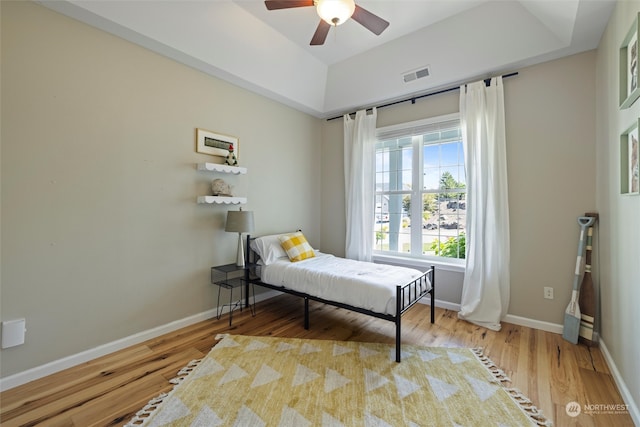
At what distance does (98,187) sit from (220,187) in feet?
3.36

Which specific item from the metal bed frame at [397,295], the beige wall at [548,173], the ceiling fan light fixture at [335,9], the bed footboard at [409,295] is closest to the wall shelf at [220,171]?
the metal bed frame at [397,295]

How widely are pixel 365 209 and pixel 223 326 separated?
2.28 metres

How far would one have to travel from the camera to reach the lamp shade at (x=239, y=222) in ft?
9.50

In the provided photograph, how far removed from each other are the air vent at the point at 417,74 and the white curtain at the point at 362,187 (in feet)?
2.03

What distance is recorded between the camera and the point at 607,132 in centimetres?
221

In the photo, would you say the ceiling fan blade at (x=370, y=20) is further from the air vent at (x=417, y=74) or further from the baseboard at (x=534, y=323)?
the baseboard at (x=534, y=323)

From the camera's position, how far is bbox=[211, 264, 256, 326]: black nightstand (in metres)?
2.95

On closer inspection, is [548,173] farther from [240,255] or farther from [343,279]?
[240,255]

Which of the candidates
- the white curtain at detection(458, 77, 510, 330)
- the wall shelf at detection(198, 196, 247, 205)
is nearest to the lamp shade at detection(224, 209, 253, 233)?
the wall shelf at detection(198, 196, 247, 205)

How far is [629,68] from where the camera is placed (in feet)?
5.57

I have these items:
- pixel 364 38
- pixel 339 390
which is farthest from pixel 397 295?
pixel 364 38

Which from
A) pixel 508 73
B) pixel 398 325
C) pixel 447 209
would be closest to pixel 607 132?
pixel 508 73

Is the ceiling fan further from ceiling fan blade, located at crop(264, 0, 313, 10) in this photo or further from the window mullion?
the window mullion

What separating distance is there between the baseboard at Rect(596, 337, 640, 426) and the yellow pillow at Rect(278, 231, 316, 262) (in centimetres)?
272
